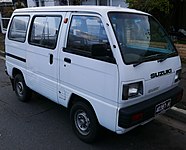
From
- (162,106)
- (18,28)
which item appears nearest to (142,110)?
(162,106)

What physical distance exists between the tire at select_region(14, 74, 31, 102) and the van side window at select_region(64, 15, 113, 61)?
70.7 inches

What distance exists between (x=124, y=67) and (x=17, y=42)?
2695 mm

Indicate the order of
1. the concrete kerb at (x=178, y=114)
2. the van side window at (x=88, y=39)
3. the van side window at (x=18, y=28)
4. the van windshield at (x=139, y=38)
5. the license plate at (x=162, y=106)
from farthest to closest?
the van side window at (x=18, y=28) → the concrete kerb at (x=178, y=114) → the license plate at (x=162, y=106) → the van windshield at (x=139, y=38) → the van side window at (x=88, y=39)

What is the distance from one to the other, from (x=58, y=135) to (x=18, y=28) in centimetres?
236

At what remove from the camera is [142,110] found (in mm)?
2961

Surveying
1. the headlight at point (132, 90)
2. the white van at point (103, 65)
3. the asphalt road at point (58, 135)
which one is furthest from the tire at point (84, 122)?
the headlight at point (132, 90)

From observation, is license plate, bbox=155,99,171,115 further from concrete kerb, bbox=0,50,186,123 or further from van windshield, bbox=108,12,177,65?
concrete kerb, bbox=0,50,186,123

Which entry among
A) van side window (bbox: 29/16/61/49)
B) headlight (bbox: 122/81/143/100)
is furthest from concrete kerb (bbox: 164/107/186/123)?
van side window (bbox: 29/16/61/49)

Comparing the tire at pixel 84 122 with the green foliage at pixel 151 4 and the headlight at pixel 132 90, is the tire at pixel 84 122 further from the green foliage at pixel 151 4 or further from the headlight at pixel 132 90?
the green foliage at pixel 151 4

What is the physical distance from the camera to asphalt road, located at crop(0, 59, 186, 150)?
342 cm

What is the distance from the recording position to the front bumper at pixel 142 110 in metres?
2.83

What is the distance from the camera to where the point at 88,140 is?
344cm

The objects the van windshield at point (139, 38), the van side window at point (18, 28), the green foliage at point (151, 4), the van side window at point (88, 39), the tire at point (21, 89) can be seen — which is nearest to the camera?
the van side window at point (88, 39)

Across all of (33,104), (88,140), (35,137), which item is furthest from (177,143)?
(33,104)
